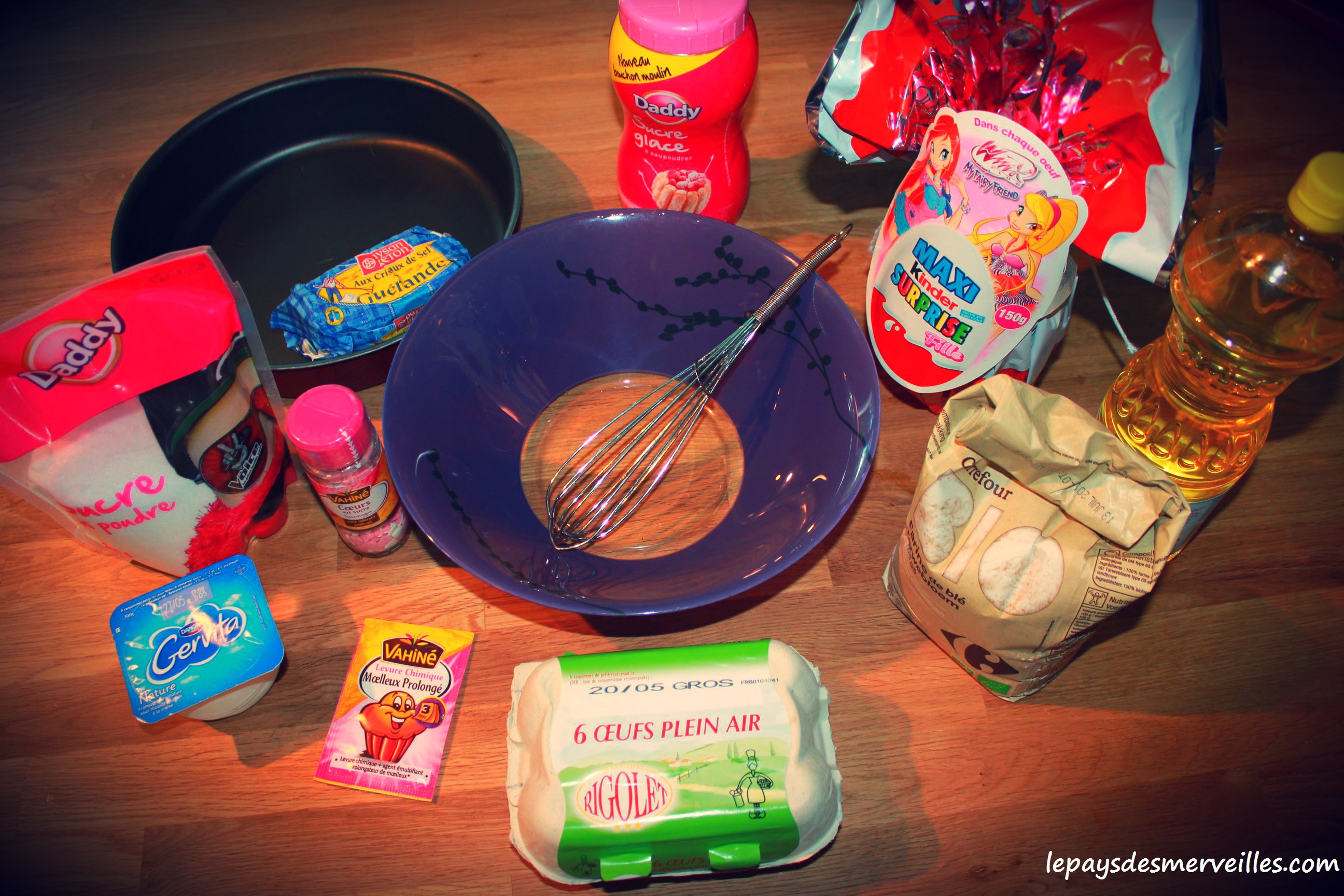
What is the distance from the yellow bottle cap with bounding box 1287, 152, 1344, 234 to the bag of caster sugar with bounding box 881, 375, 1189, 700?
154 mm

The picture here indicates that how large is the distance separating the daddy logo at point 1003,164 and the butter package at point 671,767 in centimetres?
36

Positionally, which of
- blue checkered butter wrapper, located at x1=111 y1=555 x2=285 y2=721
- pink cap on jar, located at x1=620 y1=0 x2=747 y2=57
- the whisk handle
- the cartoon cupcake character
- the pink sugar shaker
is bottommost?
the cartoon cupcake character

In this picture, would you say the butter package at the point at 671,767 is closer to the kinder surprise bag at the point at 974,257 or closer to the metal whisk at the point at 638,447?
the metal whisk at the point at 638,447

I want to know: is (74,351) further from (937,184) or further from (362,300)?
(937,184)

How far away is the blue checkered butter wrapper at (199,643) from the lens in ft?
1.77

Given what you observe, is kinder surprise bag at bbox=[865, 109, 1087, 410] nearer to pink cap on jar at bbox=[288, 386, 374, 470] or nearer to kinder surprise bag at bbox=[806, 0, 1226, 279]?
kinder surprise bag at bbox=[806, 0, 1226, 279]

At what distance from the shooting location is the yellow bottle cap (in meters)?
0.44

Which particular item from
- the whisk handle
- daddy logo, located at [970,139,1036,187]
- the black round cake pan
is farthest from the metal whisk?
the black round cake pan

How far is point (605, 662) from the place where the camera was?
0.55 meters

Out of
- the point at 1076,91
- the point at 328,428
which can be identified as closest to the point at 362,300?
the point at 328,428

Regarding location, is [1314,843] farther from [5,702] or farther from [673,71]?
[5,702]

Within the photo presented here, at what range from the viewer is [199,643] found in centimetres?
55

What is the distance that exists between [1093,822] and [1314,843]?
0.48 ft

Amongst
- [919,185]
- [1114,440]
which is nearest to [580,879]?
[1114,440]
